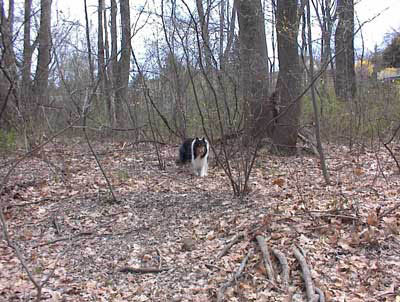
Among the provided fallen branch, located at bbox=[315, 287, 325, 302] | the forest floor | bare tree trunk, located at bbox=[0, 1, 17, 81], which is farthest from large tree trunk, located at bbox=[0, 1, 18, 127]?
fallen branch, located at bbox=[315, 287, 325, 302]

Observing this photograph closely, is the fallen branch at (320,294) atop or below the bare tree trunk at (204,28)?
below

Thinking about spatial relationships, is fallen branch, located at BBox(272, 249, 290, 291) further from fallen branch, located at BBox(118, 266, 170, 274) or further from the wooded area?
fallen branch, located at BBox(118, 266, 170, 274)

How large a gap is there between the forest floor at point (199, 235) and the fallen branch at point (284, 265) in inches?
1.7

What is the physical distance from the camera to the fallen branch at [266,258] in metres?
4.36

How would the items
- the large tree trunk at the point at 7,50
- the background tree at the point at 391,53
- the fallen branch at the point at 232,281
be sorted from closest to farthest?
the fallen branch at the point at 232,281
the large tree trunk at the point at 7,50
the background tree at the point at 391,53

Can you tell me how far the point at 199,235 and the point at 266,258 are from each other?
115cm

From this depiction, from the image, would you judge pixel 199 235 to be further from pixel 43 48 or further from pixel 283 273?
pixel 43 48

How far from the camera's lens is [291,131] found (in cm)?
929

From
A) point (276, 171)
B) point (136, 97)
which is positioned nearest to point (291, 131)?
point (276, 171)

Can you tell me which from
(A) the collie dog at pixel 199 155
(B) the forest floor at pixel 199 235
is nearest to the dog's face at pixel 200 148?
(A) the collie dog at pixel 199 155

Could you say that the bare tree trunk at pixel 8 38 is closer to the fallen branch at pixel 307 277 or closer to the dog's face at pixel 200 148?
the dog's face at pixel 200 148

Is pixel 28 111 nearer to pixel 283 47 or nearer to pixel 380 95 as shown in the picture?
pixel 283 47

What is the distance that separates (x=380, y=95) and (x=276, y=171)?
4.28 m

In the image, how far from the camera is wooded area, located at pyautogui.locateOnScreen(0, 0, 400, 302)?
4457mm
